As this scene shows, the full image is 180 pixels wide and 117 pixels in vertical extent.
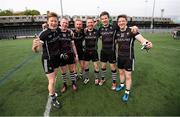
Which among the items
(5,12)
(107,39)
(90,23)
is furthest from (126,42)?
(5,12)

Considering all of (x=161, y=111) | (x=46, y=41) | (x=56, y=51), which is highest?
(x=46, y=41)

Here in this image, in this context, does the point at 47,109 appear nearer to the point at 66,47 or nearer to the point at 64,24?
the point at 66,47

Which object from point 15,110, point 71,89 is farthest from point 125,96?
point 15,110

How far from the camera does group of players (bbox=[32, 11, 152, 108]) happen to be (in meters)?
3.93

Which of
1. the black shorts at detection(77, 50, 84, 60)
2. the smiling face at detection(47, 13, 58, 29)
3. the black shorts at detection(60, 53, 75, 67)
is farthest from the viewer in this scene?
the black shorts at detection(77, 50, 84, 60)

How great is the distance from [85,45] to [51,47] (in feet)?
5.02

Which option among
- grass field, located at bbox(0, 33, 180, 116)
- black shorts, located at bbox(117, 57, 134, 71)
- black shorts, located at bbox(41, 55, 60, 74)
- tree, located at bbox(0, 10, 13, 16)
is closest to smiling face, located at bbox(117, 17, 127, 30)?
black shorts, located at bbox(117, 57, 134, 71)

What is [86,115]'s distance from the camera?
376cm

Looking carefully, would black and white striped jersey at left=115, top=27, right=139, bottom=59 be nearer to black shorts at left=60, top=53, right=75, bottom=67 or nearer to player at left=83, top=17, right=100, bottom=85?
player at left=83, top=17, right=100, bottom=85

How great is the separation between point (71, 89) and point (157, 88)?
2.68m

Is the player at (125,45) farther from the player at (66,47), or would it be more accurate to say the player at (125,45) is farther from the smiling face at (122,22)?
the player at (66,47)

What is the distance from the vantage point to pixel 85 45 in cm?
533

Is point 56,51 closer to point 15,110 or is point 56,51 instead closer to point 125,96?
point 15,110

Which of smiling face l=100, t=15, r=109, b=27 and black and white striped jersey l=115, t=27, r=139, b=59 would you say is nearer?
black and white striped jersey l=115, t=27, r=139, b=59
